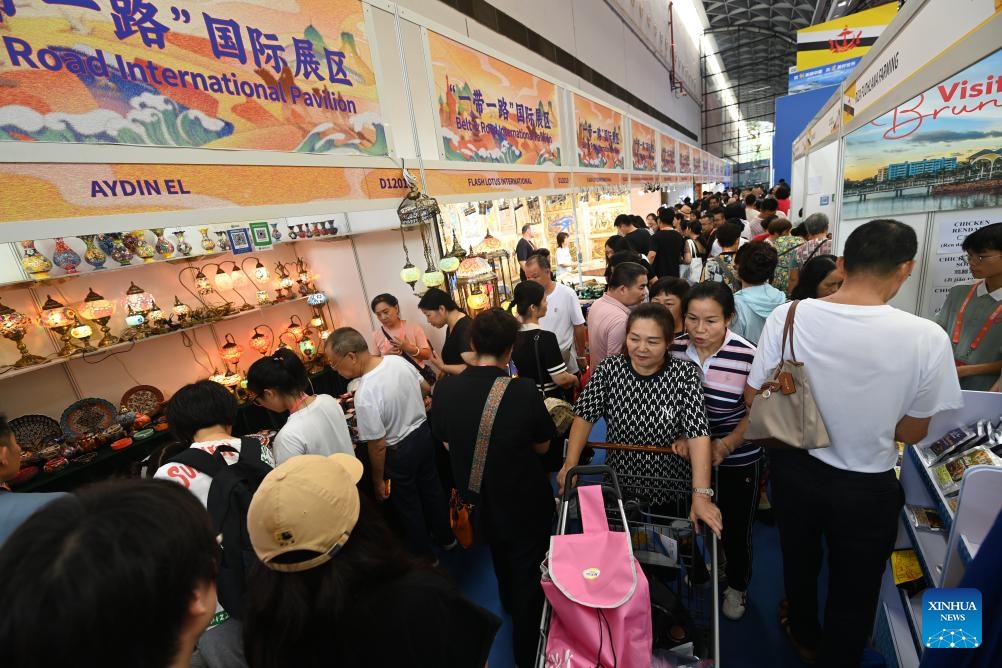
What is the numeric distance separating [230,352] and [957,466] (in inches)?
214

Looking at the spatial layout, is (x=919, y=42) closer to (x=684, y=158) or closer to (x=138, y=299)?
(x=138, y=299)

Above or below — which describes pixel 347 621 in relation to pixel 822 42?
below

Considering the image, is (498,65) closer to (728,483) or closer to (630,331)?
(630,331)

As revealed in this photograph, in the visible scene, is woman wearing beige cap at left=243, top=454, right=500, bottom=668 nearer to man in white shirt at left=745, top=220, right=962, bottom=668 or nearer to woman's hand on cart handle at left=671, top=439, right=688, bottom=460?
woman's hand on cart handle at left=671, top=439, right=688, bottom=460

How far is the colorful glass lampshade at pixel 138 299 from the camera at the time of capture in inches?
148

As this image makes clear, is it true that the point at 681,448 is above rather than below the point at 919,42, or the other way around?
below

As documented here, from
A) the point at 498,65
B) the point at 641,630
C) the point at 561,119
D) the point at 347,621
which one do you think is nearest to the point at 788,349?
the point at 641,630

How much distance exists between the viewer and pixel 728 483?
2.12 m

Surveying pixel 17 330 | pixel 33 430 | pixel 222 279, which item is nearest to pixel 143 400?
pixel 33 430

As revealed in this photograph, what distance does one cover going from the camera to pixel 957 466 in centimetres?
164

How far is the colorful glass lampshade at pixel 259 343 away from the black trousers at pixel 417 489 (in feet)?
9.11

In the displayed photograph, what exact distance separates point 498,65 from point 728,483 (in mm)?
5057

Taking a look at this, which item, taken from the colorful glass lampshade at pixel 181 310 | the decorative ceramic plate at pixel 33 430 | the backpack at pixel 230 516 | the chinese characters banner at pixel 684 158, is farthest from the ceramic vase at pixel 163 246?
the chinese characters banner at pixel 684 158

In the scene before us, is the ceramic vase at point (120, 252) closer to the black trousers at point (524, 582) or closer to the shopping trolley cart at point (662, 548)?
the black trousers at point (524, 582)
